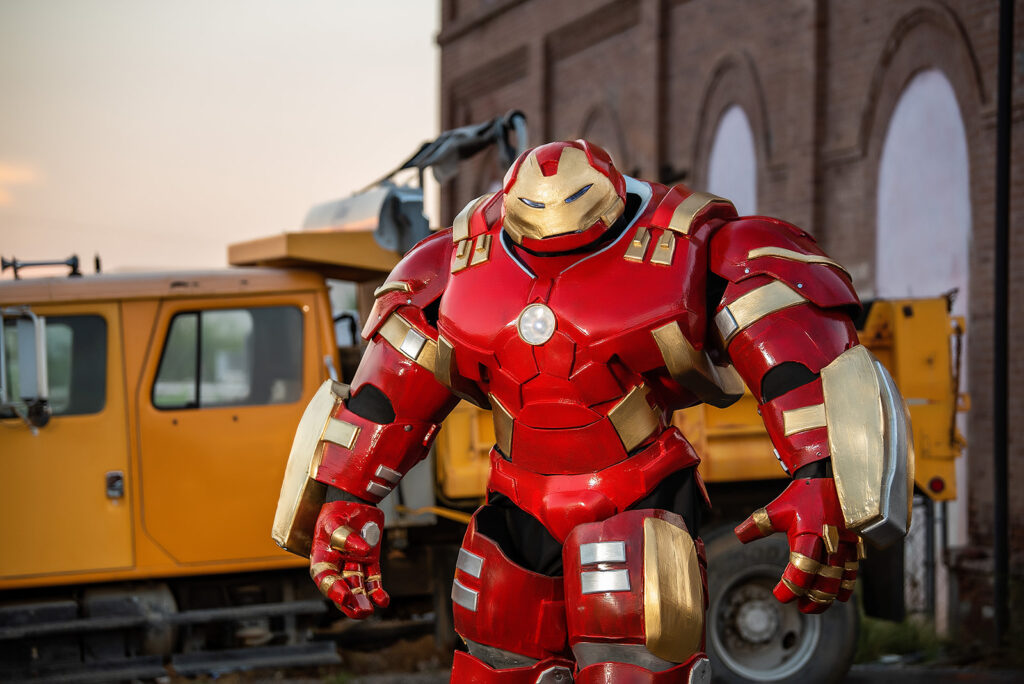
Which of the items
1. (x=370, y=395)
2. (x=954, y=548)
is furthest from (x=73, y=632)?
(x=954, y=548)

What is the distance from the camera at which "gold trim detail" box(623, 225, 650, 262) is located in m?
2.87

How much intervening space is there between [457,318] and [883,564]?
144 inches

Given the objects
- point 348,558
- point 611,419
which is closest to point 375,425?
point 348,558

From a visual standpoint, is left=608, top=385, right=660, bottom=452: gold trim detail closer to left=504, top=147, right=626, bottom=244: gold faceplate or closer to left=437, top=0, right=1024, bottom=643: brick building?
left=504, top=147, right=626, bottom=244: gold faceplate

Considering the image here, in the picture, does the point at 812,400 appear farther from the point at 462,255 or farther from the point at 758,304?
the point at 462,255

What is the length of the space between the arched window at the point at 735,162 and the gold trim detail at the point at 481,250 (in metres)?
8.69

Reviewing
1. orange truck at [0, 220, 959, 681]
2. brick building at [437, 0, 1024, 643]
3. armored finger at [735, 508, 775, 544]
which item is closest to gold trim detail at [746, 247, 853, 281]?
armored finger at [735, 508, 775, 544]

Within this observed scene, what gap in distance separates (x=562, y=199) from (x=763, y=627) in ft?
12.0

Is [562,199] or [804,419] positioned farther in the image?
[562,199]

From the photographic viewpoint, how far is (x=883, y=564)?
5.85 metres

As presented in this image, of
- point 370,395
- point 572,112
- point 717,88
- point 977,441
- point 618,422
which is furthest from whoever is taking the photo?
point 572,112

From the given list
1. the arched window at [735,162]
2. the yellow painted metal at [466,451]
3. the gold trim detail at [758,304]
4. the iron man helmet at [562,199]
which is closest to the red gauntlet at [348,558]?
the iron man helmet at [562,199]

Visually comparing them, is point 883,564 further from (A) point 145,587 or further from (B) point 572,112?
(B) point 572,112

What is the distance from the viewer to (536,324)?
9.45ft
